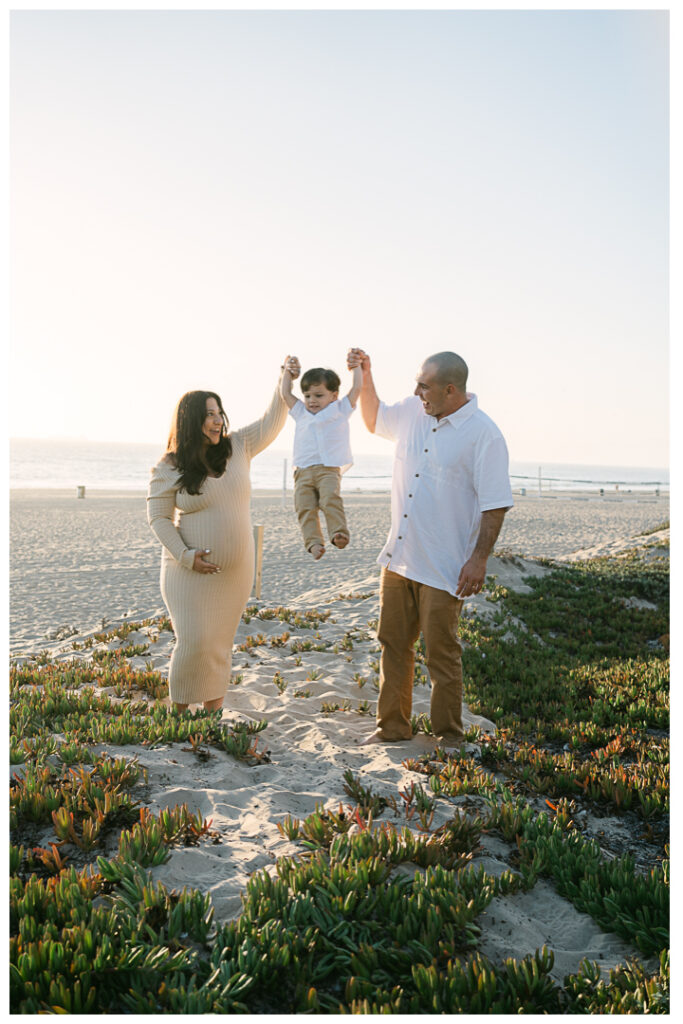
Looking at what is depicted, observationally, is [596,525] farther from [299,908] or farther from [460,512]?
[299,908]

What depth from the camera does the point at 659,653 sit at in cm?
940

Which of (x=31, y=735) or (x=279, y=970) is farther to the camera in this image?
(x=31, y=735)

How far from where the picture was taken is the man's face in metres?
5.05

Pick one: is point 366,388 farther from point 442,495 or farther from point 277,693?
point 277,693

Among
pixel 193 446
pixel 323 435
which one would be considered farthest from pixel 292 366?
pixel 193 446

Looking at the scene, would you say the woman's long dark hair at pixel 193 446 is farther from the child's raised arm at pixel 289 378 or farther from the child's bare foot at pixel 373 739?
the child's bare foot at pixel 373 739

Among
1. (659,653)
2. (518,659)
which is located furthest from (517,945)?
(659,653)

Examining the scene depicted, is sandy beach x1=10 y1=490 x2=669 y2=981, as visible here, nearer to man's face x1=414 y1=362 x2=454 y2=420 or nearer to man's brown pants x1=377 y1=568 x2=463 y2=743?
man's brown pants x1=377 y1=568 x2=463 y2=743

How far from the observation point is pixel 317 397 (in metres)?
5.88

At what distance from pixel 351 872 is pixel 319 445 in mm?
3411

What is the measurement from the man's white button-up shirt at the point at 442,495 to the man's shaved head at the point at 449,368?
0.22 metres

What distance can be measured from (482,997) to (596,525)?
2975 cm

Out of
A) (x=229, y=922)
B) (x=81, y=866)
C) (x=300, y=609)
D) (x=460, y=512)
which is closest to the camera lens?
(x=229, y=922)

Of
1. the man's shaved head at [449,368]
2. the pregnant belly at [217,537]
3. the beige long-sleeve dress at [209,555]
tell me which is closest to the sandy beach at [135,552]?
the beige long-sleeve dress at [209,555]
